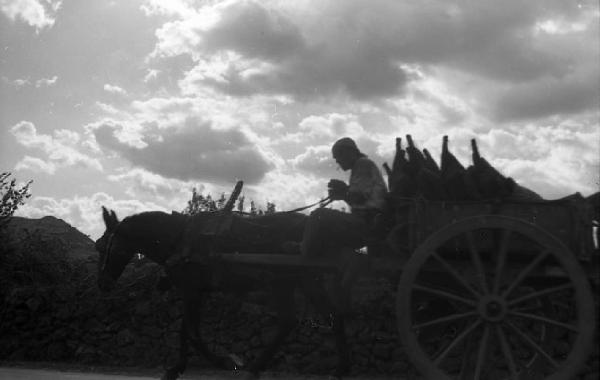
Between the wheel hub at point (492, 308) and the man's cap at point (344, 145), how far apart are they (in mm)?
1864

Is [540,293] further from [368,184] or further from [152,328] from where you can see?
[152,328]

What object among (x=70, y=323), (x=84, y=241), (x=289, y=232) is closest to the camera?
(x=289, y=232)

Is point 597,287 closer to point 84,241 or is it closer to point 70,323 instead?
point 70,323

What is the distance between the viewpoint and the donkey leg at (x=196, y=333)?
651 centimetres

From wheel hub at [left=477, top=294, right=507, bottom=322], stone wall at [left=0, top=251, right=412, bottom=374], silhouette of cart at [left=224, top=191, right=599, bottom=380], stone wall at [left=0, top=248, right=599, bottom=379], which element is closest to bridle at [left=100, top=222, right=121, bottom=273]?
silhouette of cart at [left=224, top=191, right=599, bottom=380]

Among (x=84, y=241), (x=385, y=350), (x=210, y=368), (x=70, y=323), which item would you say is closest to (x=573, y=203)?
(x=385, y=350)

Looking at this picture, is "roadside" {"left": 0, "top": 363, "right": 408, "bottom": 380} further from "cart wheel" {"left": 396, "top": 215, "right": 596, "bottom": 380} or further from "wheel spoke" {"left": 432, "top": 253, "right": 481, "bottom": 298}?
"wheel spoke" {"left": 432, "top": 253, "right": 481, "bottom": 298}

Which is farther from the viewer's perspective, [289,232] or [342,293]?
[289,232]

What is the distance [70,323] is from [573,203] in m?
11.8

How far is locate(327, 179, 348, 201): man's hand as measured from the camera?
576 centimetres

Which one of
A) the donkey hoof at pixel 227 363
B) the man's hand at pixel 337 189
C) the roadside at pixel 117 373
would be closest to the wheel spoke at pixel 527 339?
the man's hand at pixel 337 189

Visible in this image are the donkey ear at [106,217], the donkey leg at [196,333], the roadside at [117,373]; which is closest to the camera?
the donkey leg at [196,333]

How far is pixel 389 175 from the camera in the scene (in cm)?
554

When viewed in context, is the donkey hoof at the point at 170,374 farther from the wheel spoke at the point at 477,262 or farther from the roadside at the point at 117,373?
the roadside at the point at 117,373
